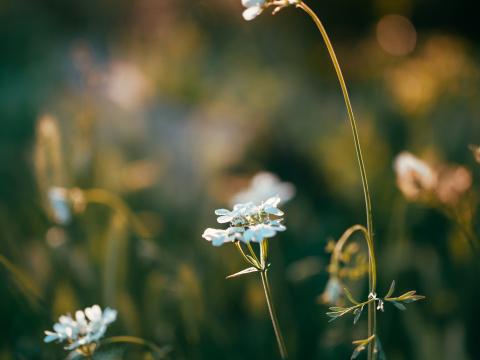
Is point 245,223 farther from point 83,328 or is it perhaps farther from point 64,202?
point 64,202

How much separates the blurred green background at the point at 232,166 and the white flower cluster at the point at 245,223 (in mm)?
456

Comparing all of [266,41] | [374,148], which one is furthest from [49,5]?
[374,148]

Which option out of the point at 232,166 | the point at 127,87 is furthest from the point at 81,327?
the point at 127,87

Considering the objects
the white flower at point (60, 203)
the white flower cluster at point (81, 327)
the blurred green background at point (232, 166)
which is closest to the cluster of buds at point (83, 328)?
the white flower cluster at point (81, 327)

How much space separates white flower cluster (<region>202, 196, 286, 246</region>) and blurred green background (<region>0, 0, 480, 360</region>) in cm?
46

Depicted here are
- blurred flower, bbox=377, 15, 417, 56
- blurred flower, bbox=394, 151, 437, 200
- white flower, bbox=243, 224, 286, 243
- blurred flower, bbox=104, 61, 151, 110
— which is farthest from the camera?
blurred flower, bbox=377, 15, 417, 56

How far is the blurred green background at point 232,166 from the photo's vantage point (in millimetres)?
1016

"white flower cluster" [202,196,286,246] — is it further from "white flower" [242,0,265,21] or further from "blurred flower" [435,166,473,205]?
"blurred flower" [435,166,473,205]

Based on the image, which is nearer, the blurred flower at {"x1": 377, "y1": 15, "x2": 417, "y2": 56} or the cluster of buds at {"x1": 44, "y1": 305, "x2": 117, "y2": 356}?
the cluster of buds at {"x1": 44, "y1": 305, "x2": 117, "y2": 356}

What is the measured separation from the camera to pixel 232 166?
179 centimetres

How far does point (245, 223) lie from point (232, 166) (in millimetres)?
1239

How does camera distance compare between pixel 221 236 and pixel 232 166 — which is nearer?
pixel 221 236

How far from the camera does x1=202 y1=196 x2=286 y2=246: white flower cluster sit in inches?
19.2

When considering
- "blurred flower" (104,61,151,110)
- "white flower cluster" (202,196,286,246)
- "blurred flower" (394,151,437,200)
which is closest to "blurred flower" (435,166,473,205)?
"blurred flower" (394,151,437,200)
